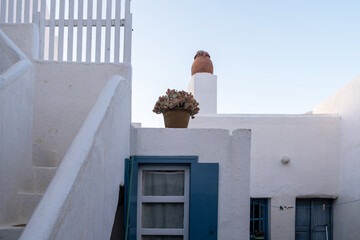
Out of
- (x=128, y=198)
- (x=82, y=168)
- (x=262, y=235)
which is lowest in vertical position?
(x=262, y=235)

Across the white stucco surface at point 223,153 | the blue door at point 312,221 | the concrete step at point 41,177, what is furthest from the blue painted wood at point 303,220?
the concrete step at point 41,177

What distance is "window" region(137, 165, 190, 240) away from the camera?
13.2 ft

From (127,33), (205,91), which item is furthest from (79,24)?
(205,91)

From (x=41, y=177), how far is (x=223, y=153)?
6.36 ft

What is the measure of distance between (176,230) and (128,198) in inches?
34.7

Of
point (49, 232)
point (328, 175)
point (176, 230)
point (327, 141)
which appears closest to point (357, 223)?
point (328, 175)

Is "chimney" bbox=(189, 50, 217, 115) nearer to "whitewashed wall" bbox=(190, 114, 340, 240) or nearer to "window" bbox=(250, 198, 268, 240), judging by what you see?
"whitewashed wall" bbox=(190, 114, 340, 240)

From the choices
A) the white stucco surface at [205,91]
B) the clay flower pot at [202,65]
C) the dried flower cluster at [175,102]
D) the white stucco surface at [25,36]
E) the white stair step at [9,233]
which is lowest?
the white stair step at [9,233]

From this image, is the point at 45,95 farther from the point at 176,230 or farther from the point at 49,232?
the point at 49,232

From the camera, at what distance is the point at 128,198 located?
3465 mm

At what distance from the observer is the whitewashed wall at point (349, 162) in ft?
23.6

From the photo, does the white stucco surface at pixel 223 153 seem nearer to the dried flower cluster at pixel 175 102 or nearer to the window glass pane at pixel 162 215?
the dried flower cluster at pixel 175 102

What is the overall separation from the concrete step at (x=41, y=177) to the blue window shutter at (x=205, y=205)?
1.57m

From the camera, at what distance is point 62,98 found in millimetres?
3615
